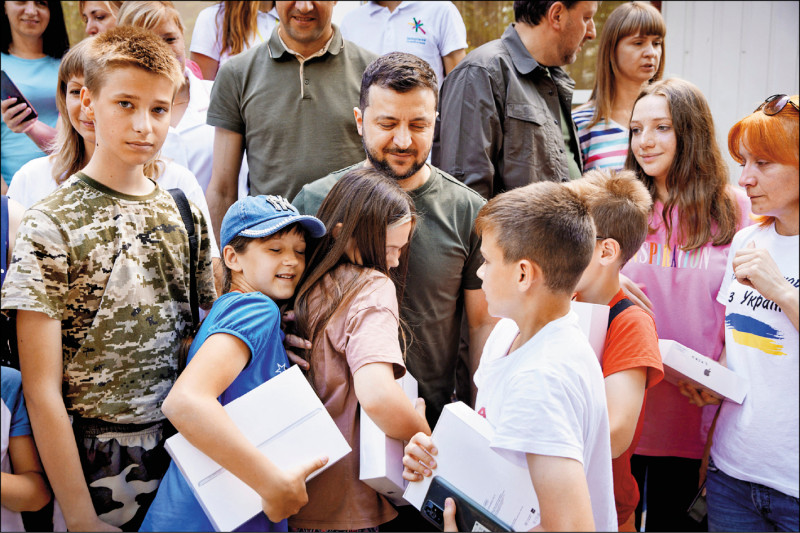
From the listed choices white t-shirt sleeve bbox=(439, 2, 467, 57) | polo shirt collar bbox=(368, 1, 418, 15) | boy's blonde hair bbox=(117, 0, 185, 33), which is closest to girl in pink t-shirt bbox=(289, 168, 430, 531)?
boy's blonde hair bbox=(117, 0, 185, 33)

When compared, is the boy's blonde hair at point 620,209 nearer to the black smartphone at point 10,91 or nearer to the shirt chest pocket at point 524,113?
the shirt chest pocket at point 524,113

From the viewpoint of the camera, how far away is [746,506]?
1.84 m

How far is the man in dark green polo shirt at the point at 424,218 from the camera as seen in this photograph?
7.09 feet

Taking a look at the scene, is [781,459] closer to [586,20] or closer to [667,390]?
[667,390]

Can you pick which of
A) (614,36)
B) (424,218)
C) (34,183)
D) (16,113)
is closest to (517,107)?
(614,36)

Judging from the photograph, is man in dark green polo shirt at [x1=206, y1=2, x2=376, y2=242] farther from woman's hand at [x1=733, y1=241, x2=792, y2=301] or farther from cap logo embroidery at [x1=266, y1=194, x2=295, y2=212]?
woman's hand at [x1=733, y1=241, x2=792, y2=301]

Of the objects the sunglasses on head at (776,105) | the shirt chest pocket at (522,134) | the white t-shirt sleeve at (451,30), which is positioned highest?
the white t-shirt sleeve at (451,30)

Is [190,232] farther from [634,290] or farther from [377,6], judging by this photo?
[377,6]

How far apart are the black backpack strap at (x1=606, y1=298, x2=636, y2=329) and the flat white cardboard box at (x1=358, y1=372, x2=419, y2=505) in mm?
681

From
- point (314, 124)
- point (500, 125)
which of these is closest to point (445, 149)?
point (500, 125)

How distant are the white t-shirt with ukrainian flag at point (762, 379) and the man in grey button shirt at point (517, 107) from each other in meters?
0.97

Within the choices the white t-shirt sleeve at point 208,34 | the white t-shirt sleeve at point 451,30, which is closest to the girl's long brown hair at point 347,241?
the white t-shirt sleeve at point 451,30

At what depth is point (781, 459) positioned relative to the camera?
1722mm

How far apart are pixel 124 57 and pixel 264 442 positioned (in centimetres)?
103
